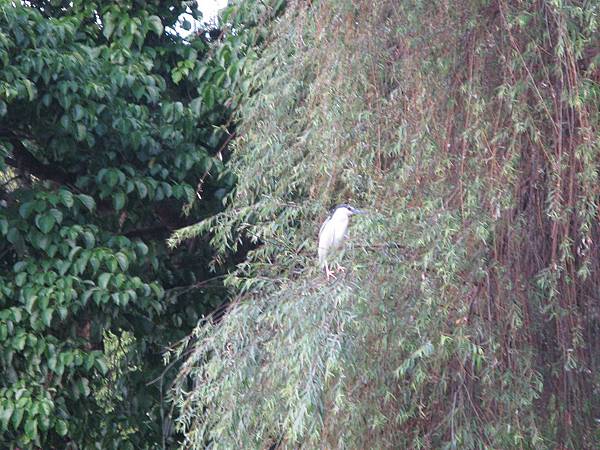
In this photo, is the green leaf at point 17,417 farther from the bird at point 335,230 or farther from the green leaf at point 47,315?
the bird at point 335,230

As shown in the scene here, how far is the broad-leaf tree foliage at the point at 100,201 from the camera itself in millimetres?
4367

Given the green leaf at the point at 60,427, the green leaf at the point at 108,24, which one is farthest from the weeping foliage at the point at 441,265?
the green leaf at the point at 108,24

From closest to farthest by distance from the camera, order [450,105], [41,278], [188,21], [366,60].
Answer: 1. [450,105]
2. [366,60]
3. [41,278]
4. [188,21]

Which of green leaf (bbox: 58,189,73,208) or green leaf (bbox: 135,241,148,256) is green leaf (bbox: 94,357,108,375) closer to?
green leaf (bbox: 135,241,148,256)

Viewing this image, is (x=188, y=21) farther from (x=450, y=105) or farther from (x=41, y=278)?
(x=450, y=105)

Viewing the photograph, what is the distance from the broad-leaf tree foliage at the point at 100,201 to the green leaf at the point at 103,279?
0.7 inches

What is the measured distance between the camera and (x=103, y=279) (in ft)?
14.4

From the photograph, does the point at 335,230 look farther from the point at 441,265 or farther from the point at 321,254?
the point at 441,265

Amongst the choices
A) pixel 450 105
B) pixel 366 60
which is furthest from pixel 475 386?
pixel 366 60

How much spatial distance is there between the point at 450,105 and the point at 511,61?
30cm

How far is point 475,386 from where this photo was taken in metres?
3.11

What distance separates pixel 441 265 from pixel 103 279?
1912 mm

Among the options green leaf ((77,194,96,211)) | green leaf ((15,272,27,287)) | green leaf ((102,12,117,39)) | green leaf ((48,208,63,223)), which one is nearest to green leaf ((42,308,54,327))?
green leaf ((15,272,27,287))

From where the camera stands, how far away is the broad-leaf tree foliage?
4.37 m
